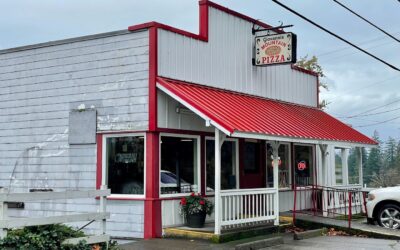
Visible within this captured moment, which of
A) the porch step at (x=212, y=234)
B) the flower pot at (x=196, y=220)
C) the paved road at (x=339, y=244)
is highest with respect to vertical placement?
the flower pot at (x=196, y=220)

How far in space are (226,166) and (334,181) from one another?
27.5 feet

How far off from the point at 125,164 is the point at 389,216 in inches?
304

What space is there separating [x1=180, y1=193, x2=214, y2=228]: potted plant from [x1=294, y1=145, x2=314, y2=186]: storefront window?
6.72 m

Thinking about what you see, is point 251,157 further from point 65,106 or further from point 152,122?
point 65,106

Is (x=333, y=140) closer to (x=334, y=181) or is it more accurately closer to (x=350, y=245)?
(x=350, y=245)

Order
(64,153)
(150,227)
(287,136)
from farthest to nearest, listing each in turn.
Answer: (64,153) < (287,136) < (150,227)

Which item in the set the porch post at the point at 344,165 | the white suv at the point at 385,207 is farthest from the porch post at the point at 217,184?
the porch post at the point at 344,165

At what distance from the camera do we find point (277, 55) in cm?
1677

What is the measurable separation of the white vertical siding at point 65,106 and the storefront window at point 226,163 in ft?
8.44

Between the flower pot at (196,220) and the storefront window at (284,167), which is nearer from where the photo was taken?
the flower pot at (196,220)

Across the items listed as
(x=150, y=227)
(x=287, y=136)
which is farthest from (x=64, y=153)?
(x=287, y=136)

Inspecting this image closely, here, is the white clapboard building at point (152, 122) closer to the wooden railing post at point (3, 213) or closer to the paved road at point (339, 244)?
the paved road at point (339, 244)

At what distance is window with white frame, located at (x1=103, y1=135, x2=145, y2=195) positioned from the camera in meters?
13.8

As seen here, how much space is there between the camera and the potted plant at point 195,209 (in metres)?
13.5
